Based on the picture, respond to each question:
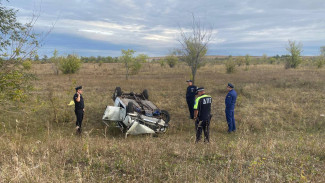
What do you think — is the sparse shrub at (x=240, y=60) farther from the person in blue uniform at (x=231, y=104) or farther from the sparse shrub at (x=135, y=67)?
the person in blue uniform at (x=231, y=104)

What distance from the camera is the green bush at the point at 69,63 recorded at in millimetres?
26672

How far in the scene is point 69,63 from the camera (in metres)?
26.8

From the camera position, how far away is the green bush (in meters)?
26.7

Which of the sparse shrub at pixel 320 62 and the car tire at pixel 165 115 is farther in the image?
the sparse shrub at pixel 320 62

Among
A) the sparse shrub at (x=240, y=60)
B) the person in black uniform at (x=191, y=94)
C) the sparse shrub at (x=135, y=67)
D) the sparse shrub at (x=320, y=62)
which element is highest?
the sparse shrub at (x=240, y=60)

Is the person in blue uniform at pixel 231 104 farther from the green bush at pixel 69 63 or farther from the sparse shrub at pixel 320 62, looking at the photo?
the sparse shrub at pixel 320 62

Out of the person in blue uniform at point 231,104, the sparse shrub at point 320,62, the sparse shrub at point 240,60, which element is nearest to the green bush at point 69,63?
the person in blue uniform at point 231,104

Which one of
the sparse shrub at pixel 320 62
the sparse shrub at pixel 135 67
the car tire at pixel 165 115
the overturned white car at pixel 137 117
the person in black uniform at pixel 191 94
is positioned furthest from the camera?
the sparse shrub at pixel 320 62

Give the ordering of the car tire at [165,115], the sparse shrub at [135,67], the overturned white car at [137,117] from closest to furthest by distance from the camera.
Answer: the overturned white car at [137,117] → the car tire at [165,115] → the sparse shrub at [135,67]

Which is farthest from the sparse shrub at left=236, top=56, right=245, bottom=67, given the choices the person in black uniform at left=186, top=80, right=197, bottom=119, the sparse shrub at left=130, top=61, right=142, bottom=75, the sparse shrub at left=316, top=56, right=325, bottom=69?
the person in black uniform at left=186, top=80, right=197, bottom=119

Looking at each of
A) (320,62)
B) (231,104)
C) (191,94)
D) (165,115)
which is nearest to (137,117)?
(165,115)

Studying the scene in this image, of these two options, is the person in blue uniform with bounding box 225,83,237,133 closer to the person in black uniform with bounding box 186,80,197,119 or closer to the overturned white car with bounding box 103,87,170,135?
the person in black uniform with bounding box 186,80,197,119

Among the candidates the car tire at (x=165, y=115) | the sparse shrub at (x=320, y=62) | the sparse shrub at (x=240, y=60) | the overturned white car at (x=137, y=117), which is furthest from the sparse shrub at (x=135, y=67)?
the sparse shrub at (x=240, y=60)

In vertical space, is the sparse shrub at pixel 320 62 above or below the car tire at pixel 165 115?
above
